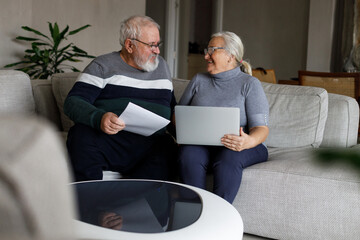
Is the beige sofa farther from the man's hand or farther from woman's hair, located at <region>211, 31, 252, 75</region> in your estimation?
the man's hand

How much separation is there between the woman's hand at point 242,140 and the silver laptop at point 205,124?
0.08 ft

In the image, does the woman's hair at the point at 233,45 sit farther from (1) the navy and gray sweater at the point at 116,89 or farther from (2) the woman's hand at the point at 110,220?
(2) the woman's hand at the point at 110,220

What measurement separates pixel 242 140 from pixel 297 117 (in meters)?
0.64

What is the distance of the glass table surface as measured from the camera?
142cm

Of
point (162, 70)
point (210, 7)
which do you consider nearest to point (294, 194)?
point (162, 70)

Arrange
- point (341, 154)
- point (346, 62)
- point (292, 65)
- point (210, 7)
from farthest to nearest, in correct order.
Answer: point (210, 7), point (292, 65), point (346, 62), point (341, 154)

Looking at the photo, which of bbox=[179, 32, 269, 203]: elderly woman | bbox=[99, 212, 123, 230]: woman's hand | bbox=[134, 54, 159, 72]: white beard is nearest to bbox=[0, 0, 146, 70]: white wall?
bbox=[134, 54, 159, 72]: white beard

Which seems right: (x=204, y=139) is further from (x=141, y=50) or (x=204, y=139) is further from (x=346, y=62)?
(x=346, y=62)

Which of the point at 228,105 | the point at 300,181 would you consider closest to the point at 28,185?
the point at 300,181

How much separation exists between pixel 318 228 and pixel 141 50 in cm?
122

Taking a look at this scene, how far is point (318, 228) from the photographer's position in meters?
2.19

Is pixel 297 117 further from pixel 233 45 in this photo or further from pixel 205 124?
pixel 205 124

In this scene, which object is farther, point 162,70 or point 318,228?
point 162,70

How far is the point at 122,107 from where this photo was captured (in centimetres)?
248
